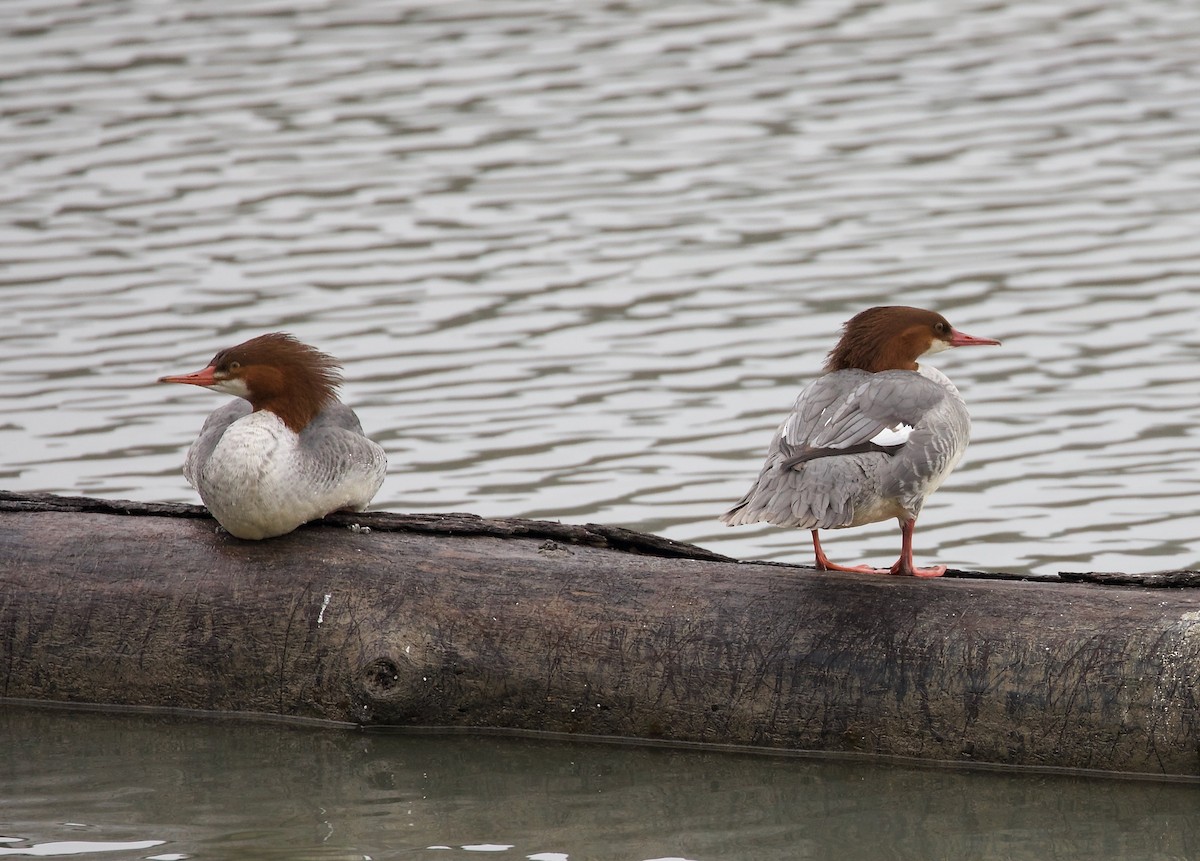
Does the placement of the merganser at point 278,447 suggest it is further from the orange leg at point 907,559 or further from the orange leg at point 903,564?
the orange leg at point 907,559

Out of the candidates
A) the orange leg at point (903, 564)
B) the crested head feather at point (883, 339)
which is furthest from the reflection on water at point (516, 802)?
the crested head feather at point (883, 339)

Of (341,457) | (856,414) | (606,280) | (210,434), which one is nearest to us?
(856,414)

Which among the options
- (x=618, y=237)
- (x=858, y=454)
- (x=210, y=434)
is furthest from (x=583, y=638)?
(x=618, y=237)

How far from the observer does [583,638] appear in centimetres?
550

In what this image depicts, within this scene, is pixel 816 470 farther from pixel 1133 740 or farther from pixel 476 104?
pixel 476 104

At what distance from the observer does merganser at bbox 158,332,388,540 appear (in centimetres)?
577

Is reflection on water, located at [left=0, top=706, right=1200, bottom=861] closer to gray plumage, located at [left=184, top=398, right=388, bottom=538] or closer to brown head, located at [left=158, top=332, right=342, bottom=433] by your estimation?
gray plumage, located at [left=184, top=398, right=388, bottom=538]

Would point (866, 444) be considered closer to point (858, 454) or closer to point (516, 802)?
point (858, 454)

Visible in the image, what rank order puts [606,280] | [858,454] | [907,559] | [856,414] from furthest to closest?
[606,280], [907,559], [856,414], [858,454]

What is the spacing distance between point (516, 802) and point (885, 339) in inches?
68.2

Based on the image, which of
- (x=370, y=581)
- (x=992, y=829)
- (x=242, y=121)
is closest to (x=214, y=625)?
(x=370, y=581)

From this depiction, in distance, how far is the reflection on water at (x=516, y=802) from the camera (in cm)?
504

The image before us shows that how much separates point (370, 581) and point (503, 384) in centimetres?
427

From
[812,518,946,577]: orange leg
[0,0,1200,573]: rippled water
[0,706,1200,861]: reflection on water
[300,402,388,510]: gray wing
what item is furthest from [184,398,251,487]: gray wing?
[0,0,1200,573]: rippled water
